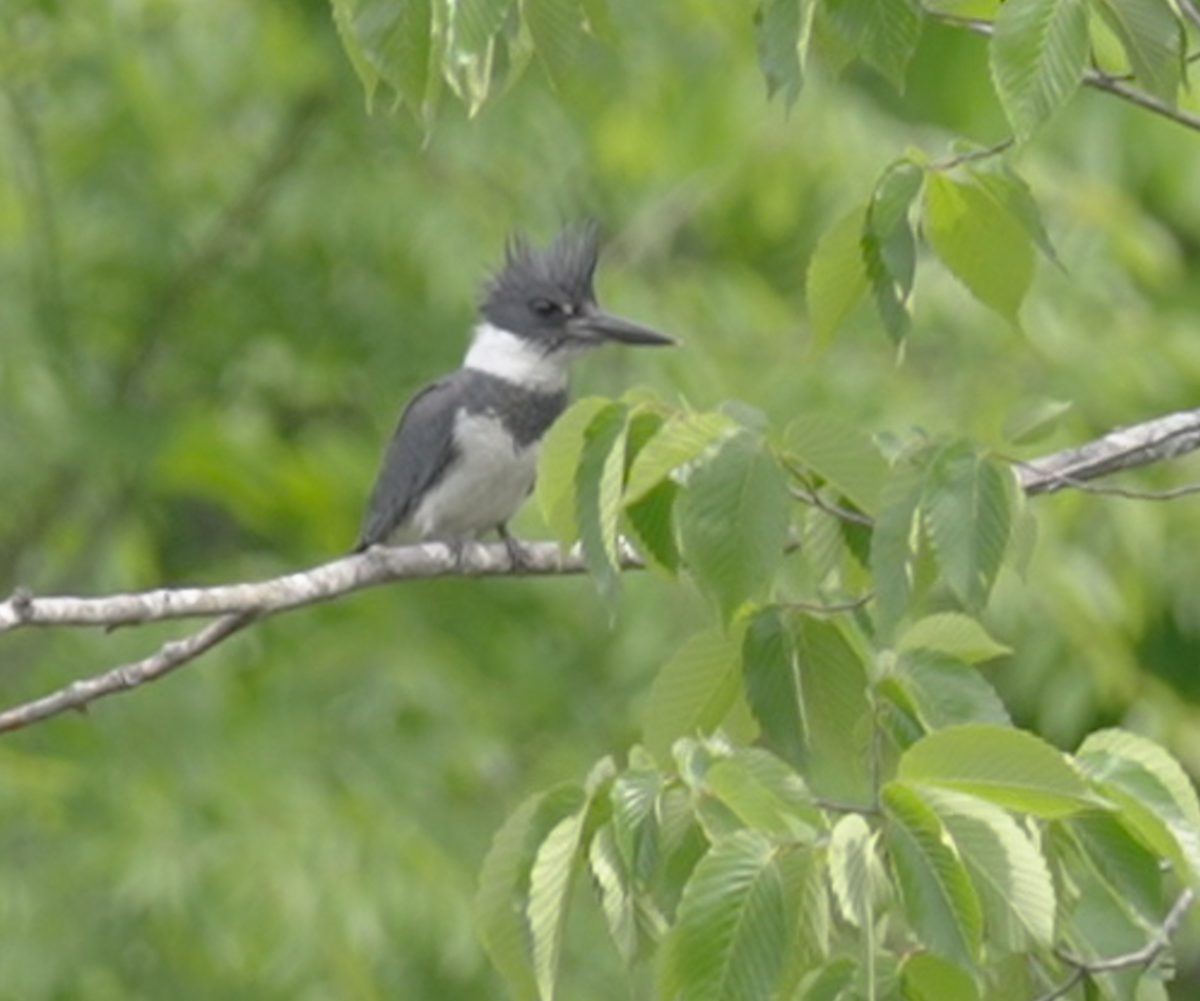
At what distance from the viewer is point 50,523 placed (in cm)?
589

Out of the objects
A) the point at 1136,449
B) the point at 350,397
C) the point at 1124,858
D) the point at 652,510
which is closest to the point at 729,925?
the point at 1124,858

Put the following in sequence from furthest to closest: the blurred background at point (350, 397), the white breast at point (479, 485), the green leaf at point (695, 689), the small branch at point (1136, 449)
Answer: the blurred background at point (350, 397) < the white breast at point (479, 485) < the small branch at point (1136, 449) < the green leaf at point (695, 689)

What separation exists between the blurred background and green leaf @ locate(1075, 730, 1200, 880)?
3.04 m

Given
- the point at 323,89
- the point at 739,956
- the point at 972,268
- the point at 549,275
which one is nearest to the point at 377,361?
the point at 323,89

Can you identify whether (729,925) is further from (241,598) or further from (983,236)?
(241,598)

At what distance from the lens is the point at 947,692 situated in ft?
7.34

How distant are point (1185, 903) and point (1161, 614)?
4.79 m

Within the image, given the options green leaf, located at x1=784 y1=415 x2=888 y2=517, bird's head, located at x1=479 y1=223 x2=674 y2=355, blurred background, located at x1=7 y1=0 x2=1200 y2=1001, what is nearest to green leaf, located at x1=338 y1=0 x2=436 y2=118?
green leaf, located at x1=784 y1=415 x2=888 y2=517

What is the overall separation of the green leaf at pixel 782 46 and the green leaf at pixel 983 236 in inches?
7.3

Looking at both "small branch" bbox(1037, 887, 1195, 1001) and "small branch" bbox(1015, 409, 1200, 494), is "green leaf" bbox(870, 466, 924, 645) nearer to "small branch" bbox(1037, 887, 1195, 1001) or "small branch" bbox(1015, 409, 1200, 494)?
"small branch" bbox(1037, 887, 1195, 1001)

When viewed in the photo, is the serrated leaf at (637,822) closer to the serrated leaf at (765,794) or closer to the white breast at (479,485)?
the serrated leaf at (765,794)

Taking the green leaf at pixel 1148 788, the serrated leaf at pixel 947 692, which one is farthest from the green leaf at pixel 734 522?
the green leaf at pixel 1148 788

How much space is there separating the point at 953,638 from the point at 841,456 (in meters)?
0.16

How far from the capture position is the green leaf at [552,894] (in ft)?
6.83
